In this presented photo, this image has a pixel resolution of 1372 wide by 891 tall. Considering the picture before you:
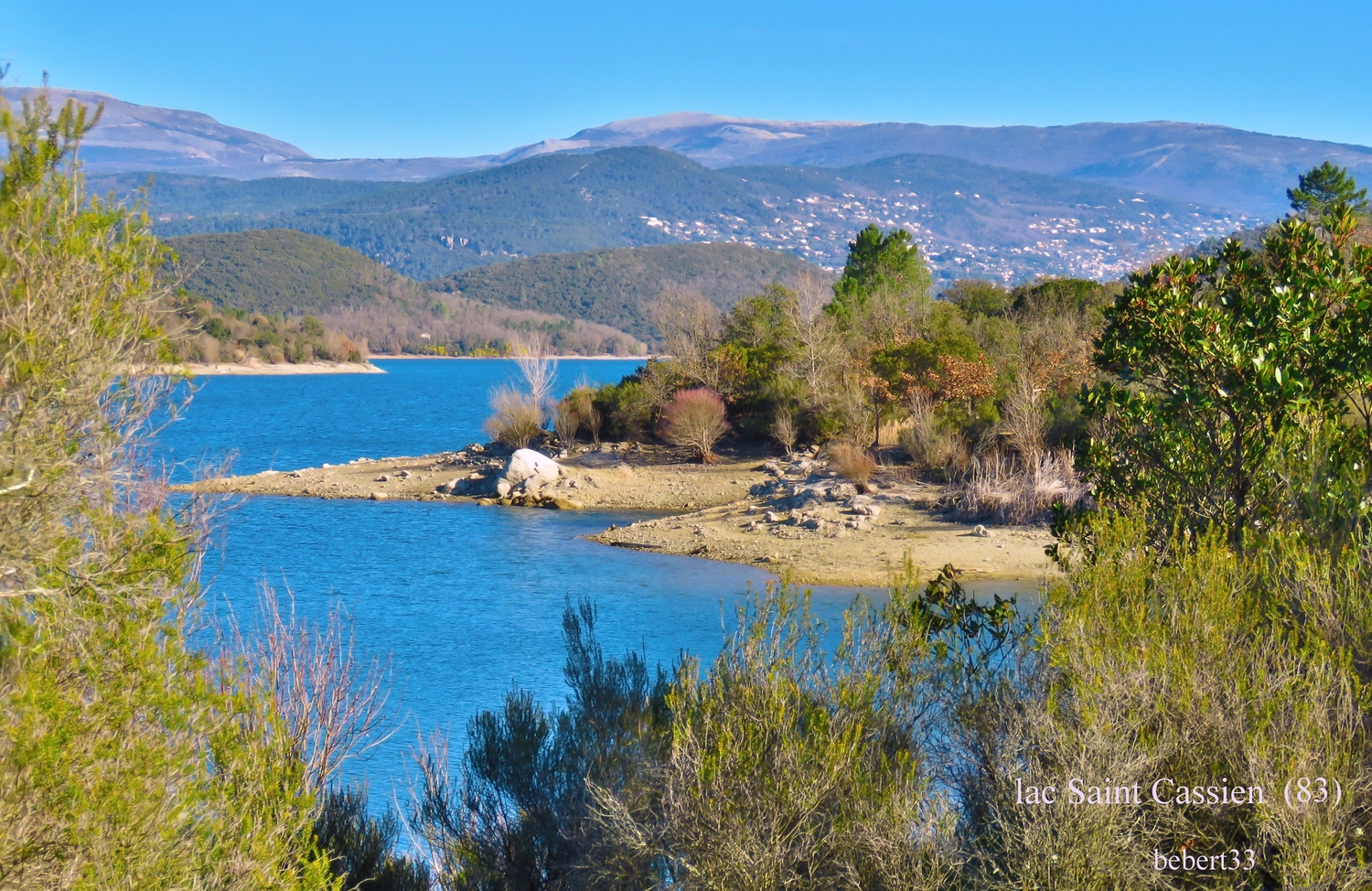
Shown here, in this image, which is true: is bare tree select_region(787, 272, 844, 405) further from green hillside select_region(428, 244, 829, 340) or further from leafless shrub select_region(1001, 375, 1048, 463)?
green hillside select_region(428, 244, 829, 340)

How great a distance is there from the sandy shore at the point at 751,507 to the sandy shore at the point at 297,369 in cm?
6954

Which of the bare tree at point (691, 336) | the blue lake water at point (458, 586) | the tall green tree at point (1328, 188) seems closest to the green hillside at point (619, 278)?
the tall green tree at point (1328, 188)

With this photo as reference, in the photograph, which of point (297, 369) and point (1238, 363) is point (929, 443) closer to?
point (1238, 363)

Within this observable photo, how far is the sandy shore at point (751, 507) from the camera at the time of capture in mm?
20266

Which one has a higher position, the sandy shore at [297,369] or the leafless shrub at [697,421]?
the leafless shrub at [697,421]

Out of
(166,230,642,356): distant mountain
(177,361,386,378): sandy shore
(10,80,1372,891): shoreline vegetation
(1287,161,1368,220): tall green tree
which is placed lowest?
(177,361,386,378): sandy shore

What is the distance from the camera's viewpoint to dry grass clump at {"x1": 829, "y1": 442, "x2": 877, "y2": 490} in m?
26.9

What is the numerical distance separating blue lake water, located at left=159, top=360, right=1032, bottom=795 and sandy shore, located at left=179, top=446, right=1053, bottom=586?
0.83 meters

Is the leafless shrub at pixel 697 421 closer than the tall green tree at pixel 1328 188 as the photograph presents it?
Yes

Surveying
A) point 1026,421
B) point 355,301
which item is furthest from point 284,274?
point 1026,421

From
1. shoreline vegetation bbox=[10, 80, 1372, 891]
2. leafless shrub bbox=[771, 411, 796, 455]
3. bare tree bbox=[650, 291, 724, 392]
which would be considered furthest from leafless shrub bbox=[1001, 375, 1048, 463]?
shoreline vegetation bbox=[10, 80, 1372, 891]

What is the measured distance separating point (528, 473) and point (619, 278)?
156 metres

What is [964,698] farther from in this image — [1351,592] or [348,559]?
[348,559]

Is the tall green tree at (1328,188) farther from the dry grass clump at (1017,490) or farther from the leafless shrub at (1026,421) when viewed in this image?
the dry grass clump at (1017,490)
